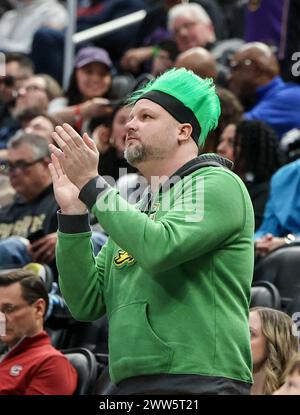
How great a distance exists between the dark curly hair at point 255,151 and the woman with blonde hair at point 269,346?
2.16 meters

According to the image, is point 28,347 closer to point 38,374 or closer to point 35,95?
point 38,374

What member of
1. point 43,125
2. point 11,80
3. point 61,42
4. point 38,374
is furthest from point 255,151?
point 61,42

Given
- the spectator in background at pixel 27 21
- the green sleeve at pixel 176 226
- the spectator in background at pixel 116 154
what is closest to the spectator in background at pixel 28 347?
the green sleeve at pixel 176 226

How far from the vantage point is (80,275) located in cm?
428

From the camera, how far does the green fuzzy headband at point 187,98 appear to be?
14.1 ft

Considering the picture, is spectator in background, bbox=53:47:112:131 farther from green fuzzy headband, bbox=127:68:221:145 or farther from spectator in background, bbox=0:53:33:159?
green fuzzy headband, bbox=127:68:221:145

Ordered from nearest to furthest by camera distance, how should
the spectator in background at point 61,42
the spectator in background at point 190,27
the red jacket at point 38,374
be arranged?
the red jacket at point 38,374 < the spectator in background at point 190,27 < the spectator in background at point 61,42

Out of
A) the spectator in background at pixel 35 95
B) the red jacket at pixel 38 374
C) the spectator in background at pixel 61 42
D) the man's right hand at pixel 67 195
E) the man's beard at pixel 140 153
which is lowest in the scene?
the spectator in background at pixel 61 42

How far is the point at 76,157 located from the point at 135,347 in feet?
2.20

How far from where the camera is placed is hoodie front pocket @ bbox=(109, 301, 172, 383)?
12.9 feet

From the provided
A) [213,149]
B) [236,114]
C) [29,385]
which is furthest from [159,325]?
[236,114]

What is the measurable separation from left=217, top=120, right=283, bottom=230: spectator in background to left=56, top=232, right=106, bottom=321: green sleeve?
3106mm

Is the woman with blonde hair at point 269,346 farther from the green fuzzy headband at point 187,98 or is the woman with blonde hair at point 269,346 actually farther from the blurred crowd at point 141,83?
the green fuzzy headband at point 187,98
